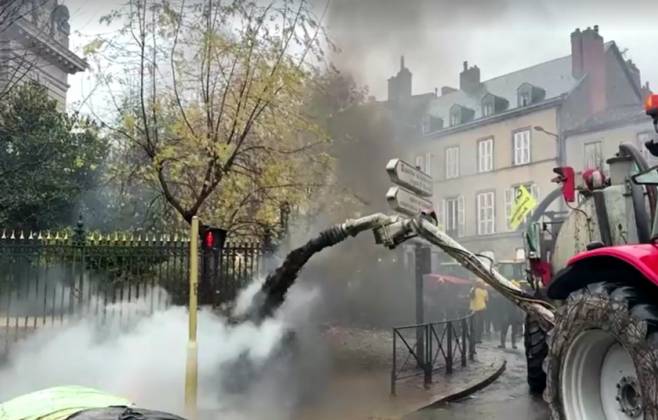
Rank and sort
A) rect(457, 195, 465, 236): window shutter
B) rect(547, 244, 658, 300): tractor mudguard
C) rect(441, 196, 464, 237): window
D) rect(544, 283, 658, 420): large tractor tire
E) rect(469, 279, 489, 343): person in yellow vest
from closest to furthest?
rect(544, 283, 658, 420): large tractor tire, rect(547, 244, 658, 300): tractor mudguard, rect(469, 279, 489, 343): person in yellow vest, rect(441, 196, 464, 237): window, rect(457, 195, 465, 236): window shutter

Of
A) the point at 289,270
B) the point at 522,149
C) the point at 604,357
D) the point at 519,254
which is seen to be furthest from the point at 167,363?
the point at 522,149

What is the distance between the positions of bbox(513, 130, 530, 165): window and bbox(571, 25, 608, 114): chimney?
272 cm

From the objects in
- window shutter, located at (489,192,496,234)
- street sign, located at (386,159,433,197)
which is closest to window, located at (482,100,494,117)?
window shutter, located at (489,192,496,234)

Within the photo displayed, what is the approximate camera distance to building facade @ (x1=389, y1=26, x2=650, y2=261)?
70.0 feet

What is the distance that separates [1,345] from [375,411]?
17.7 ft

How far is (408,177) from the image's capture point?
652 cm

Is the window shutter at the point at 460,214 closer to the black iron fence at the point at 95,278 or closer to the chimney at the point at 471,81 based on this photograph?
the chimney at the point at 471,81

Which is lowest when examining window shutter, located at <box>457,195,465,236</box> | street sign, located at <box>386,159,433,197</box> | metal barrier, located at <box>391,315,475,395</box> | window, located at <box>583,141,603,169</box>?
metal barrier, located at <box>391,315,475,395</box>

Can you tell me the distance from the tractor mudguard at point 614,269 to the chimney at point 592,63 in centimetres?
2016

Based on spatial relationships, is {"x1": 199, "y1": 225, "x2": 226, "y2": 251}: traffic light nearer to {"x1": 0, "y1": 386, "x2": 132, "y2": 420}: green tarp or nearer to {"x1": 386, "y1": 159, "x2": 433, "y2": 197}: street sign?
{"x1": 386, "y1": 159, "x2": 433, "y2": 197}: street sign

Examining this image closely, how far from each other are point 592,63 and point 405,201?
64.4 ft

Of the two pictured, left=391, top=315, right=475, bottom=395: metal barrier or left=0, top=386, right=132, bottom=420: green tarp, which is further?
left=391, top=315, right=475, bottom=395: metal barrier

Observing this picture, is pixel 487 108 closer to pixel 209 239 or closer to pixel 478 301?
pixel 478 301

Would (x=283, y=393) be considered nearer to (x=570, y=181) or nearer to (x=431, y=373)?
(x=431, y=373)
